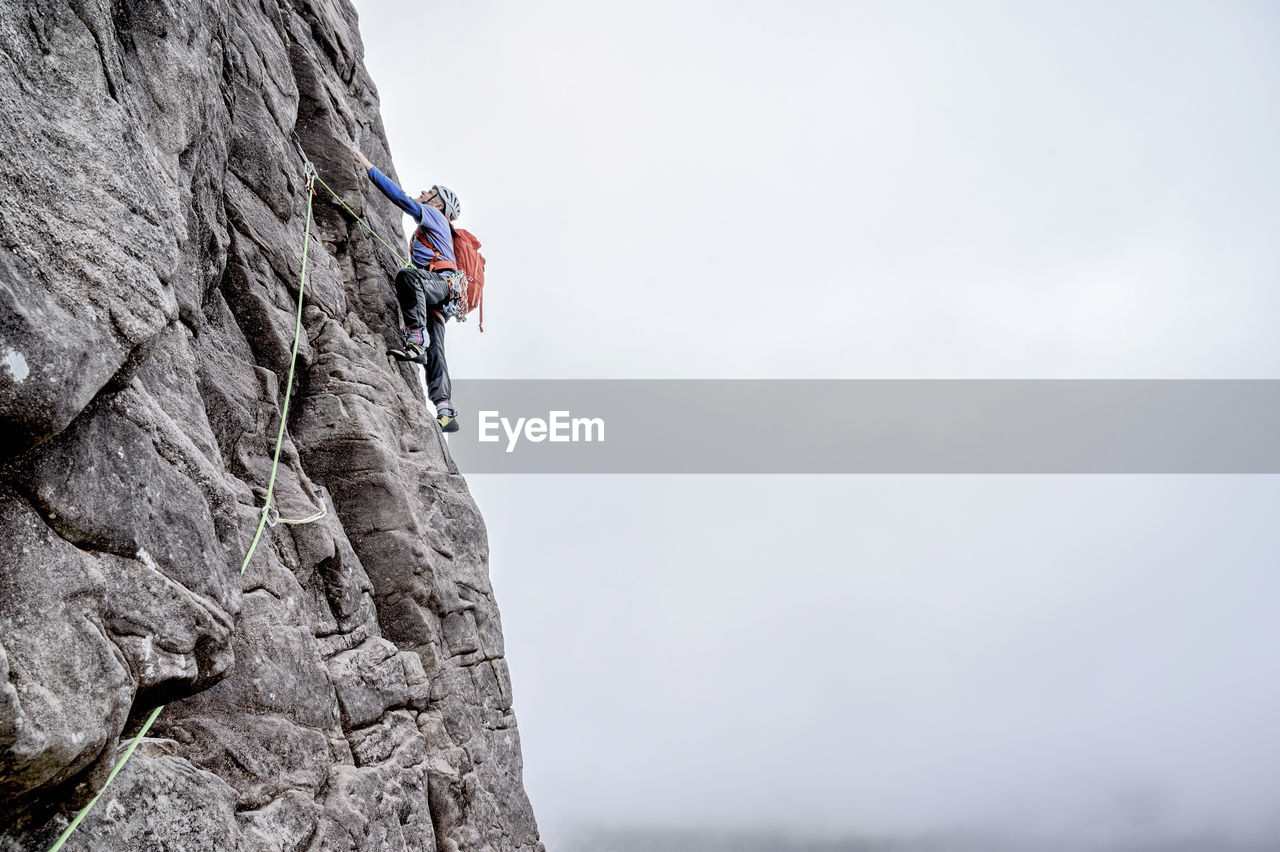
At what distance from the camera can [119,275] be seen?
207 inches

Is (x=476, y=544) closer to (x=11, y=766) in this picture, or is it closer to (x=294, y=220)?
(x=294, y=220)

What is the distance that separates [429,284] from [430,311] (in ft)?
2.27

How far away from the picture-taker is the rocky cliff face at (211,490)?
465 cm

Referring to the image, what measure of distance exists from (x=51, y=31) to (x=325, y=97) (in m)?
9.96

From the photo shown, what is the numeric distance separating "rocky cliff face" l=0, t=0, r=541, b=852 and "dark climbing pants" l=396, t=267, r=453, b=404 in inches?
17.0

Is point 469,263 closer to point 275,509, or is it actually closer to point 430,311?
point 430,311

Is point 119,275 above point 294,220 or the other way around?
the other way around

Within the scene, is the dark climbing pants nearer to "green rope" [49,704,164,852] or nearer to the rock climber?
the rock climber

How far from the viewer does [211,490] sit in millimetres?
6547

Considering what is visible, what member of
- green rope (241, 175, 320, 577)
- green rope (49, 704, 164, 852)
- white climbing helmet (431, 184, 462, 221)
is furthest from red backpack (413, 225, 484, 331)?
green rope (49, 704, 164, 852)

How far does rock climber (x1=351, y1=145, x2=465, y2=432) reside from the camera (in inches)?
569

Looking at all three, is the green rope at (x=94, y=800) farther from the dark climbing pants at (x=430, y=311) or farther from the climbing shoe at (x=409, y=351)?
the dark climbing pants at (x=430, y=311)

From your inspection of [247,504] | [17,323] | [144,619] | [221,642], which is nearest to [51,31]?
[17,323]

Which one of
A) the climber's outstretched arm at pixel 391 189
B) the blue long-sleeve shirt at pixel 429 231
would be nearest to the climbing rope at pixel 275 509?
the climber's outstretched arm at pixel 391 189
